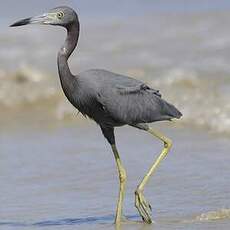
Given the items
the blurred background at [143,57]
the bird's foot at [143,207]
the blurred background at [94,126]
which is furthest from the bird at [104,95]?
the blurred background at [143,57]

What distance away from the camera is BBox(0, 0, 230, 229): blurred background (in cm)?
902

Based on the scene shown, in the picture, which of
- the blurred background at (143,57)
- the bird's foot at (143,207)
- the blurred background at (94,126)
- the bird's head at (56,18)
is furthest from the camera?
the blurred background at (143,57)

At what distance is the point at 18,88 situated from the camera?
14109mm

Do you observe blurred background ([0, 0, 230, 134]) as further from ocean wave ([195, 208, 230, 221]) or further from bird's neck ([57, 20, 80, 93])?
bird's neck ([57, 20, 80, 93])

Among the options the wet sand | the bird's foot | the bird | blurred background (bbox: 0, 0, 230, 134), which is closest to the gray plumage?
the bird

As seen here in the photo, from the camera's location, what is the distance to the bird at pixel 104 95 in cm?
809

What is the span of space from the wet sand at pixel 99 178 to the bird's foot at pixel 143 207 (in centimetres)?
7

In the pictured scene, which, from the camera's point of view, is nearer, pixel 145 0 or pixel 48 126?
pixel 48 126

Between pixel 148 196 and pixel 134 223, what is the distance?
778 millimetres

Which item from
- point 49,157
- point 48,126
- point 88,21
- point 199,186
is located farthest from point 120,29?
point 199,186

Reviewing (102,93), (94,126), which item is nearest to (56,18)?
(102,93)

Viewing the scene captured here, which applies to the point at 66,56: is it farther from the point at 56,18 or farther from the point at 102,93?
the point at 102,93

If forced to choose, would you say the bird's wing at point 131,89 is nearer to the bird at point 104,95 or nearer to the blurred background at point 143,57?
the bird at point 104,95

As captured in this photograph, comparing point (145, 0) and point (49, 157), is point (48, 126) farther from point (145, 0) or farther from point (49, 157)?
point (145, 0)
